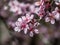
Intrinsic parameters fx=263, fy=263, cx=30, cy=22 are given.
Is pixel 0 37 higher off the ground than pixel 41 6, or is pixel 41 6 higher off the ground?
pixel 41 6

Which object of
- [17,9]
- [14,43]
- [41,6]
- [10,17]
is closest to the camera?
[41,6]

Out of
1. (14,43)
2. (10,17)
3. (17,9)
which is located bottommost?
(14,43)

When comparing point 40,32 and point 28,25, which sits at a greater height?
point 28,25

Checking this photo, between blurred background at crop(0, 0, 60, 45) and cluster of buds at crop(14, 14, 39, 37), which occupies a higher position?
cluster of buds at crop(14, 14, 39, 37)

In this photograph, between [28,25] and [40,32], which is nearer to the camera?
[28,25]

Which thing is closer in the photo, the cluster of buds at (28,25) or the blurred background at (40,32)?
the cluster of buds at (28,25)

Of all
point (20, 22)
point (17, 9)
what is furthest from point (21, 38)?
point (20, 22)

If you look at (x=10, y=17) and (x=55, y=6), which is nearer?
(x=55, y=6)

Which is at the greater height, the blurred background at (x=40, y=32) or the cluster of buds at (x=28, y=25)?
the cluster of buds at (x=28, y=25)

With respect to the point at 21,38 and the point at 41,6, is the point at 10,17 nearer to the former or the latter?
the point at 21,38

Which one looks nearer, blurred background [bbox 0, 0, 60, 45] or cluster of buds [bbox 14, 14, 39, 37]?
cluster of buds [bbox 14, 14, 39, 37]

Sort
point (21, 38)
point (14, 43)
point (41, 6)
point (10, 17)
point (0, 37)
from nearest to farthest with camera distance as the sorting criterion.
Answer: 1. point (41, 6)
2. point (14, 43)
3. point (10, 17)
4. point (21, 38)
5. point (0, 37)
